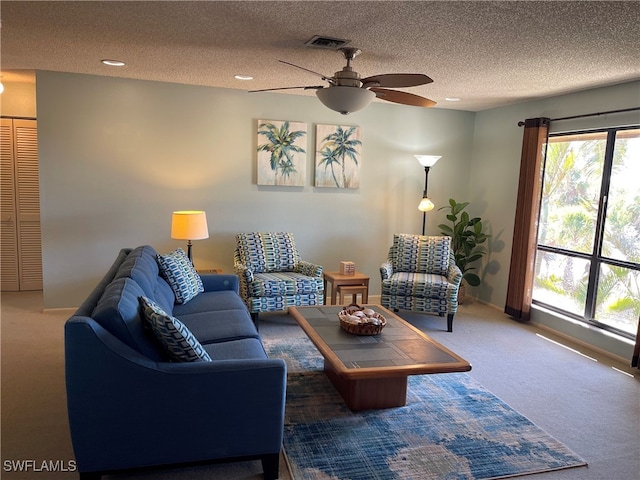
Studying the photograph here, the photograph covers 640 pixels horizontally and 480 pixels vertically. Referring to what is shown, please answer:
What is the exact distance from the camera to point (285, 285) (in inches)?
171

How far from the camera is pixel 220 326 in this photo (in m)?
2.97

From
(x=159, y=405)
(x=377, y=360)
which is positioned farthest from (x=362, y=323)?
(x=159, y=405)

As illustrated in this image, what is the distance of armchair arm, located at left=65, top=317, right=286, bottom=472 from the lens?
1.91 metres

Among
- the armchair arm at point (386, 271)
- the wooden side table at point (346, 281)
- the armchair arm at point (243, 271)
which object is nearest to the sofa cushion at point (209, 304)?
the armchair arm at point (243, 271)

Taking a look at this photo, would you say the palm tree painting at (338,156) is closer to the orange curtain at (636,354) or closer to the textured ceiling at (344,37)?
the textured ceiling at (344,37)

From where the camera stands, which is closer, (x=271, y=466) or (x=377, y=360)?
(x=271, y=466)

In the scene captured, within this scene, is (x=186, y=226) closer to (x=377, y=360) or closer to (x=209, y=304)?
(x=209, y=304)

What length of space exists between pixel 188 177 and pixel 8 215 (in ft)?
7.92

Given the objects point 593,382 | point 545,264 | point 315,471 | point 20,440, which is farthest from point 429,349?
point 545,264

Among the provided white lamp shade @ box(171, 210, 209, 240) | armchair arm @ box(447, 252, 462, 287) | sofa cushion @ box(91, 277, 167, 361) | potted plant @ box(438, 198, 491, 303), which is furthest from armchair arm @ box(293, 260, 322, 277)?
→ sofa cushion @ box(91, 277, 167, 361)

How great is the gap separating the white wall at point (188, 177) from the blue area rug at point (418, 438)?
2422mm

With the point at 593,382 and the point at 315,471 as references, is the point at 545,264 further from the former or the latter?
the point at 315,471

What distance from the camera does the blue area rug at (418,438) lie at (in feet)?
7.50

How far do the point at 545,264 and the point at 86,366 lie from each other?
4547 millimetres
